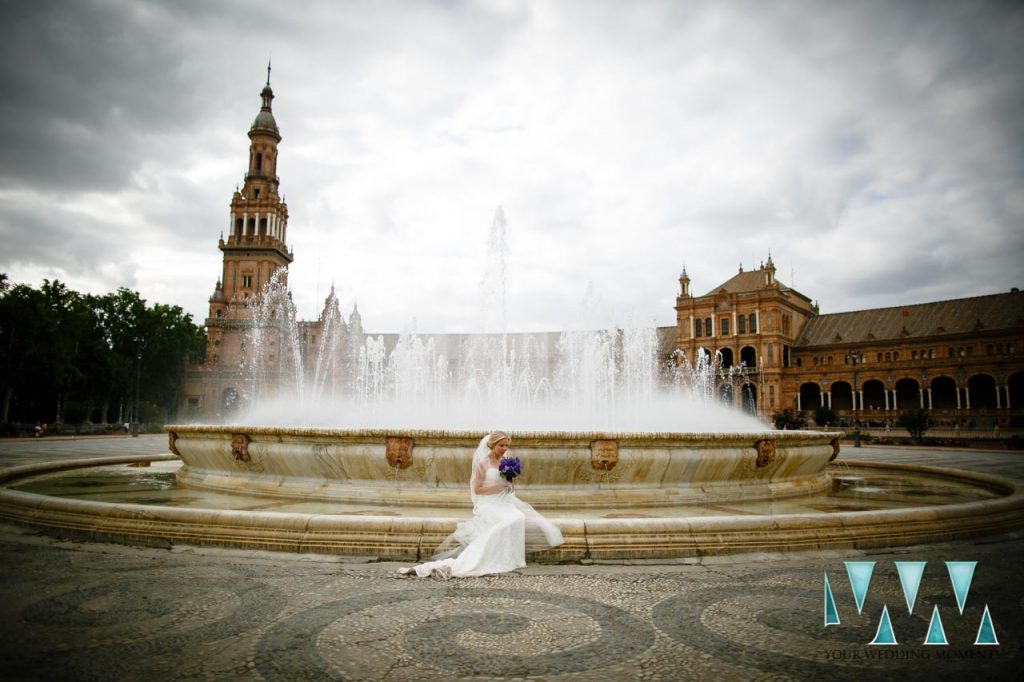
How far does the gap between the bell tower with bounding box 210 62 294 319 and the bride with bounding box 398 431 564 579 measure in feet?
221

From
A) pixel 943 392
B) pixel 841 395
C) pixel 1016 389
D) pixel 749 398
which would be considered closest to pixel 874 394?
pixel 841 395

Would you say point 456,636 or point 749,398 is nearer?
point 456,636

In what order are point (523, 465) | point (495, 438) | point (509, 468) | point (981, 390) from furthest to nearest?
point (981, 390) → point (523, 465) → point (495, 438) → point (509, 468)

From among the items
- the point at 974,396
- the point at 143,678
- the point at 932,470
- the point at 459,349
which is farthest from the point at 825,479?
the point at 459,349

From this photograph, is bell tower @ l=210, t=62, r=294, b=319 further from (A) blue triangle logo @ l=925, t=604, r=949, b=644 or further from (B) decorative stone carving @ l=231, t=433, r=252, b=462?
(A) blue triangle logo @ l=925, t=604, r=949, b=644

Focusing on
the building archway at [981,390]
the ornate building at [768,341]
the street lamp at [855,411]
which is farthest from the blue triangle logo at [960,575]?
the building archway at [981,390]

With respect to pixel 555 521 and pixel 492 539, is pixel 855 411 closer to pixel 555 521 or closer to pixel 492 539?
pixel 555 521

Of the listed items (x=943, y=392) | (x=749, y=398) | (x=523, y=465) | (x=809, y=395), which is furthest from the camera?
(x=749, y=398)

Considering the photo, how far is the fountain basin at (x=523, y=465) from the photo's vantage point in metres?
6.83

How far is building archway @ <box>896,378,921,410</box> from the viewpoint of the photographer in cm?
5912

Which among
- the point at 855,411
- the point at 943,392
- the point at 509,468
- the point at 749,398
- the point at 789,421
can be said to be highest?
the point at 943,392

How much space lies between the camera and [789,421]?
4416cm

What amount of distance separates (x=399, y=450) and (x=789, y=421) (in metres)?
43.1

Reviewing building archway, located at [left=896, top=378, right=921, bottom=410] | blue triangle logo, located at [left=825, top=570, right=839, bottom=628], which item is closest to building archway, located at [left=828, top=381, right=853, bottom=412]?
building archway, located at [left=896, top=378, right=921, bottom=410]
